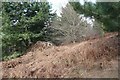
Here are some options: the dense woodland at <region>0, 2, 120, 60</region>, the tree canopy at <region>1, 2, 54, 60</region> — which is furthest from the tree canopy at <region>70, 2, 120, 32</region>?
the tree canopy at <region>1, 2, 54, 60</region>

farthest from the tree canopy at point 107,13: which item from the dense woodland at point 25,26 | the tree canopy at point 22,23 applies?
the tree canopy at point 22,23

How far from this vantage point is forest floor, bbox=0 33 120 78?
4.78 m

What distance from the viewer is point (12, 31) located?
25.0ft

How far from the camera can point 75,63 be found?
5.20 m

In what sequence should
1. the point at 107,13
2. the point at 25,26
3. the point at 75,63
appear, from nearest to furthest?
the point at 107,13 → the point at 75,63 → the point at 25,26

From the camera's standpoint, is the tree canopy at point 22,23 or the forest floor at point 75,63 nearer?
the forest floor at point 75,63

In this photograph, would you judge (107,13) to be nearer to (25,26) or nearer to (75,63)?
(75,63)

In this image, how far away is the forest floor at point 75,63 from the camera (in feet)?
15.7

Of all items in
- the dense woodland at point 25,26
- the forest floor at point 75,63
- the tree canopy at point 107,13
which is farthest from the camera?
the dense woodland at point 25,26

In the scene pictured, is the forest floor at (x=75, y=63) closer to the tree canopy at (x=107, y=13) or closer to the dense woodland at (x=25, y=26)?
the tree canopy at (x=107, y=13)

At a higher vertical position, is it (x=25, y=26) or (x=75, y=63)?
(x=25, y=26)

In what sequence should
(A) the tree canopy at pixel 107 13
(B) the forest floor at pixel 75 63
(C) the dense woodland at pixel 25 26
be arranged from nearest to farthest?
(A) the tree canopy at pixel 107 13, (B) the forest floor at pixel 75 63, (C) the dense woodland at pixel 25 26

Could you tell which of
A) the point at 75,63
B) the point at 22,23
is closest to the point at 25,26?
the point at 22,23

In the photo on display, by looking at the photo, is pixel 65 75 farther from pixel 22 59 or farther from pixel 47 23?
pixel 47 23
